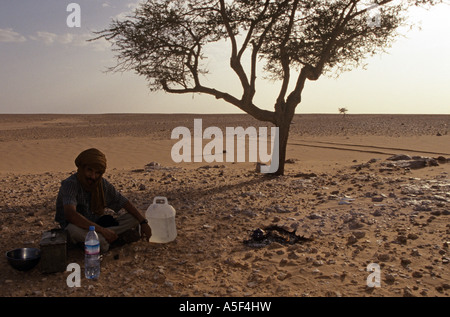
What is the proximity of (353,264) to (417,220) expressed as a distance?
200 cm

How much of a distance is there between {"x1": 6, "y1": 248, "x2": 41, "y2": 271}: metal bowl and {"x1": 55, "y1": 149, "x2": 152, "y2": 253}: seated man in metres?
0.38

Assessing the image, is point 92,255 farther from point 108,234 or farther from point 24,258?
point 24,258

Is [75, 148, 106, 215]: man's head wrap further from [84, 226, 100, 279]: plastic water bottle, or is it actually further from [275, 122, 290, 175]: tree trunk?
[275, 122, 290, 175]: tree trunk

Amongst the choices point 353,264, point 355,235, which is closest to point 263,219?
point 355,235

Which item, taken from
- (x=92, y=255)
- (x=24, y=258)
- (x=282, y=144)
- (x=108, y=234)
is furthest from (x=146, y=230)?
(x=282, y=144)

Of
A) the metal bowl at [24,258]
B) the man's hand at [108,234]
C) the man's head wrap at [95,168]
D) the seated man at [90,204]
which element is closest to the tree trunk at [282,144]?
the seated man at [90,204]

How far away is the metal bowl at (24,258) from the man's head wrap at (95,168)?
29.8 inches

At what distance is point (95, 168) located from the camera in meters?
4.43

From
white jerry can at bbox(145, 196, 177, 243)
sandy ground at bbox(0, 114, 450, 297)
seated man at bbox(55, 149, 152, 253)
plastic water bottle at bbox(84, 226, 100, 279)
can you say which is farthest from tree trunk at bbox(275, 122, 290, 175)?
plastic water bottle at bbox(84, 226, 100, 279)

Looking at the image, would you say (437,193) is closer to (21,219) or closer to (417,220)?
(417,220)

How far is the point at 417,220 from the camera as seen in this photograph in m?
5.77

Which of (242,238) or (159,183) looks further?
(159,183)
